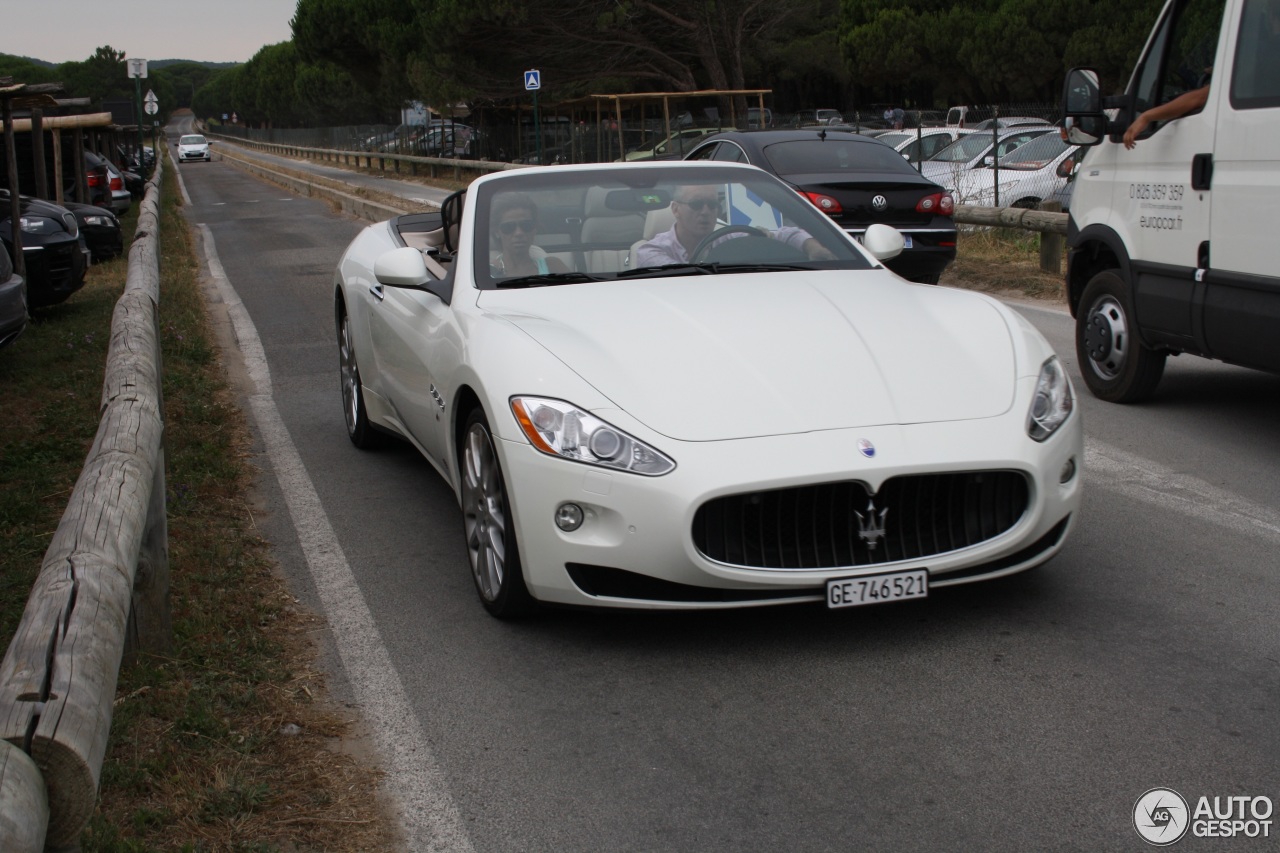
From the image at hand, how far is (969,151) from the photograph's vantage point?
22391 mm

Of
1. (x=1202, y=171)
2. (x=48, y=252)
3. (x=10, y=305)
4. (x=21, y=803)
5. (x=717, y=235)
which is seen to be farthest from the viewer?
(x=48, y=252)

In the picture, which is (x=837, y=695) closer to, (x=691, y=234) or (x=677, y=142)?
(x=691, y=234)

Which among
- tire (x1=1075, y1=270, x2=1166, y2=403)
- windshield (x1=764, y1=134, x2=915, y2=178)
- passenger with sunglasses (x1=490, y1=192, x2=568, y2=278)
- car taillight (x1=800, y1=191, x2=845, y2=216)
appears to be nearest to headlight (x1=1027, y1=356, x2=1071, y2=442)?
passenger with sunglasses (x1=490, y1=192, x2=568, y2=278)

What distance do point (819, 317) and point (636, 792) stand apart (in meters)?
1.96

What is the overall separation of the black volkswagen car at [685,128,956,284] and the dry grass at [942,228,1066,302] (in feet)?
2.66

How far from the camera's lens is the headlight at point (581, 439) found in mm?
4109

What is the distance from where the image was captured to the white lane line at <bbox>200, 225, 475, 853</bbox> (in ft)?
11.0

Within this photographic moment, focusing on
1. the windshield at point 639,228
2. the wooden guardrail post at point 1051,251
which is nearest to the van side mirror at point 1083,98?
the windshield at point 639,228

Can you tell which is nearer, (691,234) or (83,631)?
(83,631)

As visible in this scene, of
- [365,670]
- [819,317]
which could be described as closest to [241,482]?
[365,670]

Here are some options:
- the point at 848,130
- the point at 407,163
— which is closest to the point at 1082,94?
the point at 848,130

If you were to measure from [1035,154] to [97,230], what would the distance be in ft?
41.5

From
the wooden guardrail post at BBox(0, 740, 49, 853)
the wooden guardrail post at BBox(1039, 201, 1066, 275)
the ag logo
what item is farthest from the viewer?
the wooden guardrail post at BBox(1039, 201, 1066, 275)

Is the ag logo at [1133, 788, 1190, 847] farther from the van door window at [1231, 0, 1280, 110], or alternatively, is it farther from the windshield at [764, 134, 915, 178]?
Result: the windshield at [764, 134, 915, 178]
